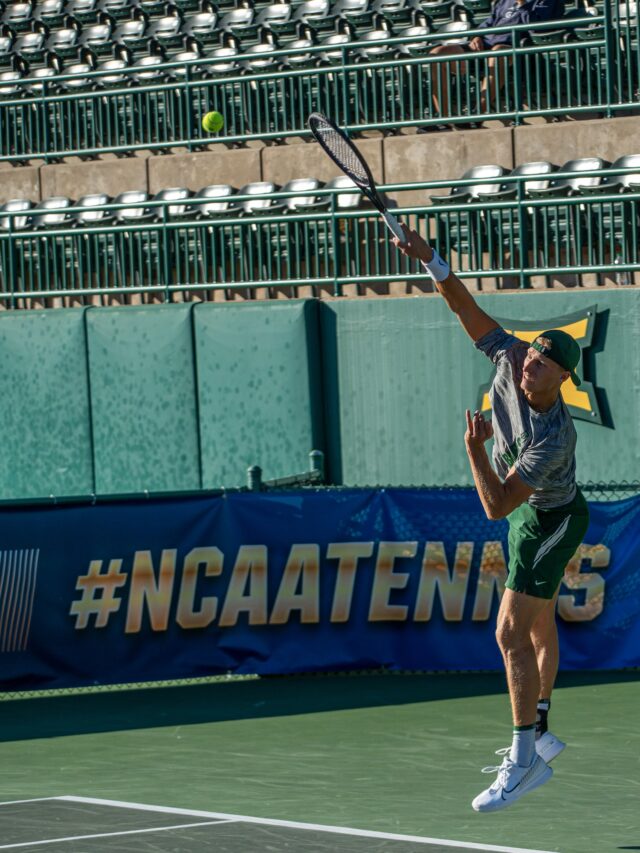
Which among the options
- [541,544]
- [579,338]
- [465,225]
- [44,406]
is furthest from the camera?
[44,406]

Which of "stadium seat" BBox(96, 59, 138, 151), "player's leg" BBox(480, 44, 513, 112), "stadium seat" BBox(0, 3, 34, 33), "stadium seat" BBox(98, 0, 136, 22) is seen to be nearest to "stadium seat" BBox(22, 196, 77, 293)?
"stadium seat" BBox(96, 59, 138, 151)

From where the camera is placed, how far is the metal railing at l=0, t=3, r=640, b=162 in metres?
15.6

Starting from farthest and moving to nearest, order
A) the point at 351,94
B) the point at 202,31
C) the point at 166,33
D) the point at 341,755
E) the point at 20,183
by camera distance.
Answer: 1. the point at 166,33
2. the point at 202,31
3. the point at 20,183
4. the point at 351,94
5. the point at 341,755

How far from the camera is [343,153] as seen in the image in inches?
315

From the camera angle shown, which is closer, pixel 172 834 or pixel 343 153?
pixel 172 834

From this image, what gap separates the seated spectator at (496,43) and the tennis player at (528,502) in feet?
31.9

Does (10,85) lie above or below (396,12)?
below

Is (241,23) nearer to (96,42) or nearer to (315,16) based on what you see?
(315,16)

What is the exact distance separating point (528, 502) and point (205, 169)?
12.3m

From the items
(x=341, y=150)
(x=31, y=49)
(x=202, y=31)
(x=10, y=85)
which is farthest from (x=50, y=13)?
(x=341, y=150)

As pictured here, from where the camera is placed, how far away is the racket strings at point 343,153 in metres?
7.81

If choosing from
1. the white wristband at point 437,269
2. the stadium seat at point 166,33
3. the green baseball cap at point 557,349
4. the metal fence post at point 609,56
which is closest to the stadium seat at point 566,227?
the metal fence post at point 609,56

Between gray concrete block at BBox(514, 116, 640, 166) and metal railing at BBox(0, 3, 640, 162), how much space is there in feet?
0.53

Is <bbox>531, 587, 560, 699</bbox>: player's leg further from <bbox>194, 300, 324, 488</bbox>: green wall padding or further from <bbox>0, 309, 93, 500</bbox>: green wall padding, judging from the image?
<bbox>0, 309, 93, 500</bbox>: green wall padding
